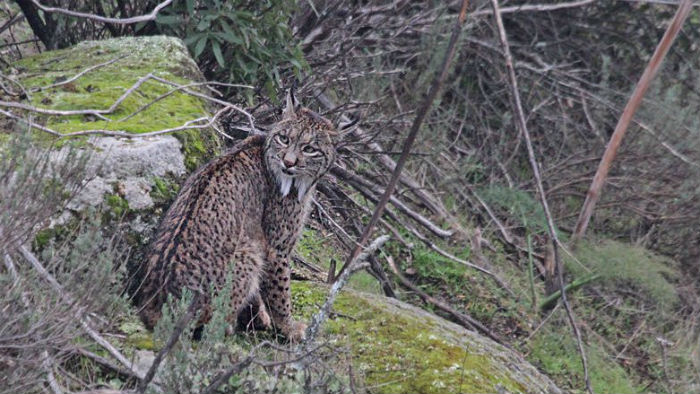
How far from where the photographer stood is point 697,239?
9.16 meters

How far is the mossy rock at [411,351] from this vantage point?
183 inches

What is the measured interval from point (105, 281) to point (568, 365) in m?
5.27

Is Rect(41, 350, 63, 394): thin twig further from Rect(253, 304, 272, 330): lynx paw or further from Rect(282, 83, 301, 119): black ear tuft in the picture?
Rect(282, 83, 301, 119): black ear tuft

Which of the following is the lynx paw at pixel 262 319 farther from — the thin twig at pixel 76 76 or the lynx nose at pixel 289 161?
the thin twig at pixel 76 76

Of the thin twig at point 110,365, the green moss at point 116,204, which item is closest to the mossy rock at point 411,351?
the thin twig at point 110,365

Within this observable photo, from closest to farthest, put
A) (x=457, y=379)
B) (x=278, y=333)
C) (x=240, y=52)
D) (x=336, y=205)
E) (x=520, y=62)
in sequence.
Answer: (x=457, y=379), (x=278, y=333), (x=240, y=52), (x=336, y=205), (x=520, y=62)

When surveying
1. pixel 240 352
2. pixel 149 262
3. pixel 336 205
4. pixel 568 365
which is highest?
pixel 149 262

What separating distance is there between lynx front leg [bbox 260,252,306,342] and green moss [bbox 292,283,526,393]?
252 mm

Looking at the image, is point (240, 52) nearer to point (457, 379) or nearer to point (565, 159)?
point (457, 379)

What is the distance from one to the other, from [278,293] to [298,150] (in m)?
0.88

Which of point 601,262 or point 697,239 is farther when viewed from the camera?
point 697,239

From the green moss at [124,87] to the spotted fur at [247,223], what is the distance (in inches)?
17.5

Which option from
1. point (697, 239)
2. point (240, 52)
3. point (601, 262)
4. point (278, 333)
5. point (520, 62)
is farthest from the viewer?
point (520, 62)

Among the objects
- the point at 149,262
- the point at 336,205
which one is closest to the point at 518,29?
the point at 336,205
